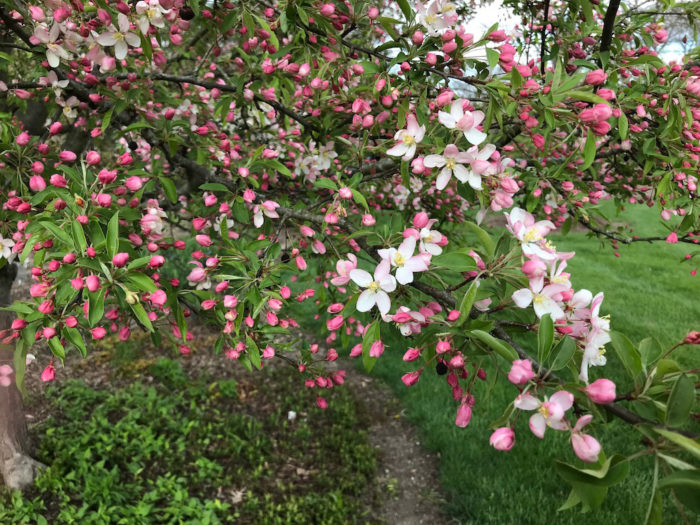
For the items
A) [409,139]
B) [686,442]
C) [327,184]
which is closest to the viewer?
[686,442]

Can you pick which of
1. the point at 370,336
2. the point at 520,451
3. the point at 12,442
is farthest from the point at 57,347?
the point at 520,451

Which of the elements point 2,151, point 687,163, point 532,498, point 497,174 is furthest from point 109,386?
point 687,163

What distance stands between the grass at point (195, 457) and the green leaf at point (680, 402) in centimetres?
245

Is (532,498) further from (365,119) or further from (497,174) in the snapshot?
(365,119)

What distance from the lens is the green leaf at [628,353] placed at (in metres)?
0.94

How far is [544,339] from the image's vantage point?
0.95 metres

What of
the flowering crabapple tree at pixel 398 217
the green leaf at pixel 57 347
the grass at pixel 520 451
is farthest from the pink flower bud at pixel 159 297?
the grass at pixel 520 451

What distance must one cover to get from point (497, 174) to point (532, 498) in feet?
7.30

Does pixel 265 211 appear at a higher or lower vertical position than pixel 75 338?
higher

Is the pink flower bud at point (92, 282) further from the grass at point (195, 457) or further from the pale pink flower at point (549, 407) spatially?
the grass at point (195, 457)

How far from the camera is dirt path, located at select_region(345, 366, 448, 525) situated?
3043 millimetres

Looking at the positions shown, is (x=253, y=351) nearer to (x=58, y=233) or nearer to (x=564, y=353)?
(x=58, y=233)

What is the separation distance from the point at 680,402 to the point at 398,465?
2.98 metres

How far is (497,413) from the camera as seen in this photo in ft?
12.3
